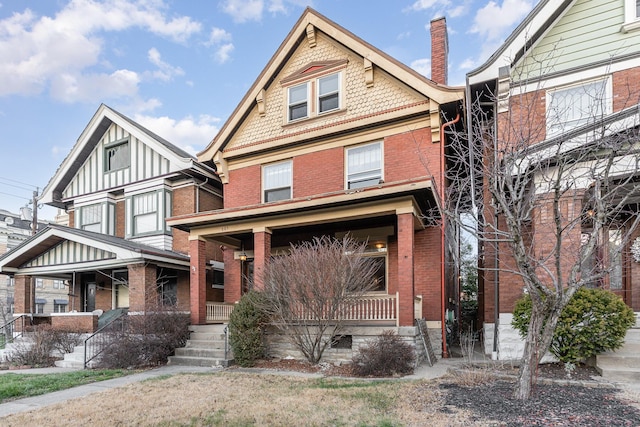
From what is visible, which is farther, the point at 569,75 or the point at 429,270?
the point at 429,270

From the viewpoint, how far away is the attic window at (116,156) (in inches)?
693

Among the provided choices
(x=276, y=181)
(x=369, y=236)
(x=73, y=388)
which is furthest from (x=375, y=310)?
(x=73, y=388)

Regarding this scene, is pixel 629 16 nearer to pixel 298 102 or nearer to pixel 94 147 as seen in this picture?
pixel 298 102

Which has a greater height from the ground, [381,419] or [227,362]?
[381,419]

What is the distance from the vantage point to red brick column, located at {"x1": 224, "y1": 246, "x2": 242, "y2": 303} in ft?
46.1

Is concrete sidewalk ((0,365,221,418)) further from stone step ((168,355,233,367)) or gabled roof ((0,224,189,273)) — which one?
gabled roof ((0,224,189,273))

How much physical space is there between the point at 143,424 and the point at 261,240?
645cm

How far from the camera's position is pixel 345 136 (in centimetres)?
1289

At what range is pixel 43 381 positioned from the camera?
27.9ft

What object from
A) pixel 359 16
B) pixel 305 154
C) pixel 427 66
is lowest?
pixel 305 154

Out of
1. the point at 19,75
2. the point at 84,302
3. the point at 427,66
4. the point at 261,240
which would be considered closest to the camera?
the point at 261,240

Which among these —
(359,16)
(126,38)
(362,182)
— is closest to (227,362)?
(362,182)

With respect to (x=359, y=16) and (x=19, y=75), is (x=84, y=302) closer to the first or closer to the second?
(x=19, y=75)

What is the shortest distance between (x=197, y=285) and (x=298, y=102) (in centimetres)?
693
